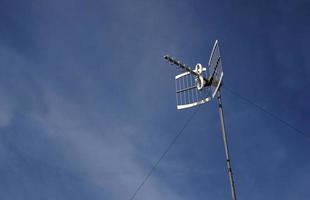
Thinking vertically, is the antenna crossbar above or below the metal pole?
above

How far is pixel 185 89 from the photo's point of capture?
17.8 m

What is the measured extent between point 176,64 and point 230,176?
16.2 ft

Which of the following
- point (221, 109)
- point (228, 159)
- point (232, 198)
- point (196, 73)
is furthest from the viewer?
point (196, 73)

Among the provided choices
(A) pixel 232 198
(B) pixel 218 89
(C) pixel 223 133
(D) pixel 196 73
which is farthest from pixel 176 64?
(A) pixel 232 198

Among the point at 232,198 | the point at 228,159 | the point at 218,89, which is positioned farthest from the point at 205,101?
the point at 232,198

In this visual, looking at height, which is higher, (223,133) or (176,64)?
(176,64)

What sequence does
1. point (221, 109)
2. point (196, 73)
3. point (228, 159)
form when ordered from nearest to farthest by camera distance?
point (228, 159)
point (221, 109)
point (196, 73)

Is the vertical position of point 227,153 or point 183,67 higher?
point 183,67

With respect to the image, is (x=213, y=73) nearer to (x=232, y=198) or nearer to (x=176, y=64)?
(x=176, y=64)

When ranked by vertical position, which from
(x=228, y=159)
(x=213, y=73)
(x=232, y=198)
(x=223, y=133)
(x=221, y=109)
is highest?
(x=213, y=73)

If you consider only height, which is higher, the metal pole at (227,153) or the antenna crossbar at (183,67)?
the antenna crossbar at (183,67)

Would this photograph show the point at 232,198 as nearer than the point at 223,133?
Yes

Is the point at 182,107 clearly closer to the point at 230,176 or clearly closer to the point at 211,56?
the point at 211,56

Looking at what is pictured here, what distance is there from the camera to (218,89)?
15.9 meters
